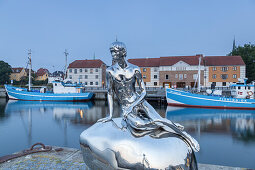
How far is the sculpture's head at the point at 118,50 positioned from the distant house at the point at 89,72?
44.3 metres

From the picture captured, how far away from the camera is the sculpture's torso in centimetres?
373

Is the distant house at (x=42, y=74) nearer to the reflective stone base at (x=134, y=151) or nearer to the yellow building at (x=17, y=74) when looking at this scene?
the yellow building at (x=17, y=74)

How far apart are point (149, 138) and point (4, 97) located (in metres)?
42.3

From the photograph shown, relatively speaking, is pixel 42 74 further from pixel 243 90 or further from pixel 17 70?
pixel 243 90

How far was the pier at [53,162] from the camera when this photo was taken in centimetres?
493

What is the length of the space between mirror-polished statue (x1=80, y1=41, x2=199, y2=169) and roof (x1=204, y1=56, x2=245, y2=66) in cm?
4031

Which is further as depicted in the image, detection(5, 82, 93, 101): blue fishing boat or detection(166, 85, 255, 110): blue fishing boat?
detection(5, 82, 93, 101): blue fishing boat

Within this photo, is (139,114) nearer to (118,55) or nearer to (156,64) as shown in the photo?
(118,55)

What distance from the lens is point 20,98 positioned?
31.8 meters

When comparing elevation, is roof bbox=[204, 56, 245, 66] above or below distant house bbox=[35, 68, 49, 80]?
above

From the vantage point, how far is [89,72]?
48.0 metres

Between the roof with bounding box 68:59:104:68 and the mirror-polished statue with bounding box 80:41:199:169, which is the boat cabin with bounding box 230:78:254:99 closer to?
the mirror-polished statue with bounding box 80:41:199:169

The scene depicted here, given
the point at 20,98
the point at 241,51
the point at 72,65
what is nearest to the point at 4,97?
the point at 20,98

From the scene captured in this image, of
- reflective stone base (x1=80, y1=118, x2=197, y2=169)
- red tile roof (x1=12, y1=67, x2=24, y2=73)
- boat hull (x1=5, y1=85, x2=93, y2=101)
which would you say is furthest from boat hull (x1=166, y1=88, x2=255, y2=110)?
red tile roof (x1=12, y1=67, x2=24, y2=73)
